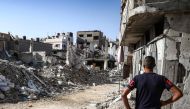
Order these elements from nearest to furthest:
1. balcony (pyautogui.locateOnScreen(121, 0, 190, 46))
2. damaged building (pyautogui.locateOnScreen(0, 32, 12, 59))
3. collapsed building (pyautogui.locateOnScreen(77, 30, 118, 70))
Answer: balcony (pyautogui.locateOnScreen(121, 0, 190, 46)), damaged building (pyautogui.locateOnScreen(0, 32, 12, 59)), collapsed building (pyautogui.locateOnScreen(77, 30, 118, 70))

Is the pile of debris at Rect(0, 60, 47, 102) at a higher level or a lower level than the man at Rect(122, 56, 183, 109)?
lower

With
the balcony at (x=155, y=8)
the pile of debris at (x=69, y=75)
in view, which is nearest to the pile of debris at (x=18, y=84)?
the pile of debris at (x=69, y=75)

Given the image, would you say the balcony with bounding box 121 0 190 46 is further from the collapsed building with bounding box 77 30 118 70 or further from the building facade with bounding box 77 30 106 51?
the building facade with bounding box 77 30 106 51

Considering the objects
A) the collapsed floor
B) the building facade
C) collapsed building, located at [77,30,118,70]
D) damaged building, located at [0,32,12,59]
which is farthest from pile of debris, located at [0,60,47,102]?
the building facade

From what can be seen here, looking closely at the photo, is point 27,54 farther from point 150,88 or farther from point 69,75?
point 150,88

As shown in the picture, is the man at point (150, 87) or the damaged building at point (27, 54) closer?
the man at point (150, 87)

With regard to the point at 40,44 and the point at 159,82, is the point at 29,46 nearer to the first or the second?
the point at 40,44

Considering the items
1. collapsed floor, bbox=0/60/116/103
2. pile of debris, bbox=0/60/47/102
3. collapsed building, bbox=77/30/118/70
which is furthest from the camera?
collapsed building, bbox=77/30/118/70

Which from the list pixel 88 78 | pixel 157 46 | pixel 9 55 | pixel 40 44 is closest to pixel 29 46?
pixel 40 44

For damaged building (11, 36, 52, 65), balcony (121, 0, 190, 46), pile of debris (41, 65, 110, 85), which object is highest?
balcony (121, 0, 190, 46)

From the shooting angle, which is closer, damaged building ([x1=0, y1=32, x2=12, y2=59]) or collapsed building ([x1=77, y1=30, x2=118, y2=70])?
damaged building ([x1=0, y1=32, x2=12, y2=59])

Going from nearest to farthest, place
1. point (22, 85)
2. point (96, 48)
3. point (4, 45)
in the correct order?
point (22, 85) < point (4, 45) < point (96, 48)

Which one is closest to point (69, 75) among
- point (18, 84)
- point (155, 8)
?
point (18, 84)

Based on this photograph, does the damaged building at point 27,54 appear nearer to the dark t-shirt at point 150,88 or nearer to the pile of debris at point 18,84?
the pile of debris at point 18,84
